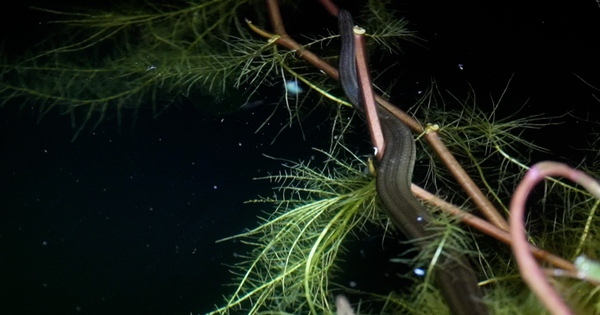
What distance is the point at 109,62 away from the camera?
2.71m

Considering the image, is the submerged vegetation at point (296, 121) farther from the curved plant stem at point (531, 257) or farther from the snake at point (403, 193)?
the curved plant stem at point (531, 257)

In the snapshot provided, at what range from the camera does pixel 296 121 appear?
2578 millimetres

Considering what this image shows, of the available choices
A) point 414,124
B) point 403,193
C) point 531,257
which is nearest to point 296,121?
point 414,124

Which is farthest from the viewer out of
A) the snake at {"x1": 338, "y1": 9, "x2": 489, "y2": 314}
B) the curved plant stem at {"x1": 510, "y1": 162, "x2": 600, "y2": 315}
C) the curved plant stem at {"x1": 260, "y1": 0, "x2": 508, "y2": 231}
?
the curved plant stem at {"x1": 260, "y1": 0, "x2": 508, "y2": 231}

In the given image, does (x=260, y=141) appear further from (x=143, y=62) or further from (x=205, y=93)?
(x=143, y=62)

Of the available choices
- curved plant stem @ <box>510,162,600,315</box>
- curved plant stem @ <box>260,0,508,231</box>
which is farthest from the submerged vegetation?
curved plant stem @ <box>510,162,600,315</box>

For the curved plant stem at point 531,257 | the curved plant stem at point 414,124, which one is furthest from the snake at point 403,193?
the curved plant stem at point 531,257

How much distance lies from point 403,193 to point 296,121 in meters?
1.01

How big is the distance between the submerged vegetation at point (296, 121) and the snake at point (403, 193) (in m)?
0.11

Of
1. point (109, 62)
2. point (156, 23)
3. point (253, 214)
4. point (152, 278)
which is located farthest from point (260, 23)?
point (152, 278)

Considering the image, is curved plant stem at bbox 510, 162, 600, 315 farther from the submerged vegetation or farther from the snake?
the submerged vegetation

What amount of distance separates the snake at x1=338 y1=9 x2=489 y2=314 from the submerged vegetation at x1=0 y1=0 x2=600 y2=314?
0.11 metres

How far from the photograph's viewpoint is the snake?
139cm

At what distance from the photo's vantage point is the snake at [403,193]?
139 centimetres
